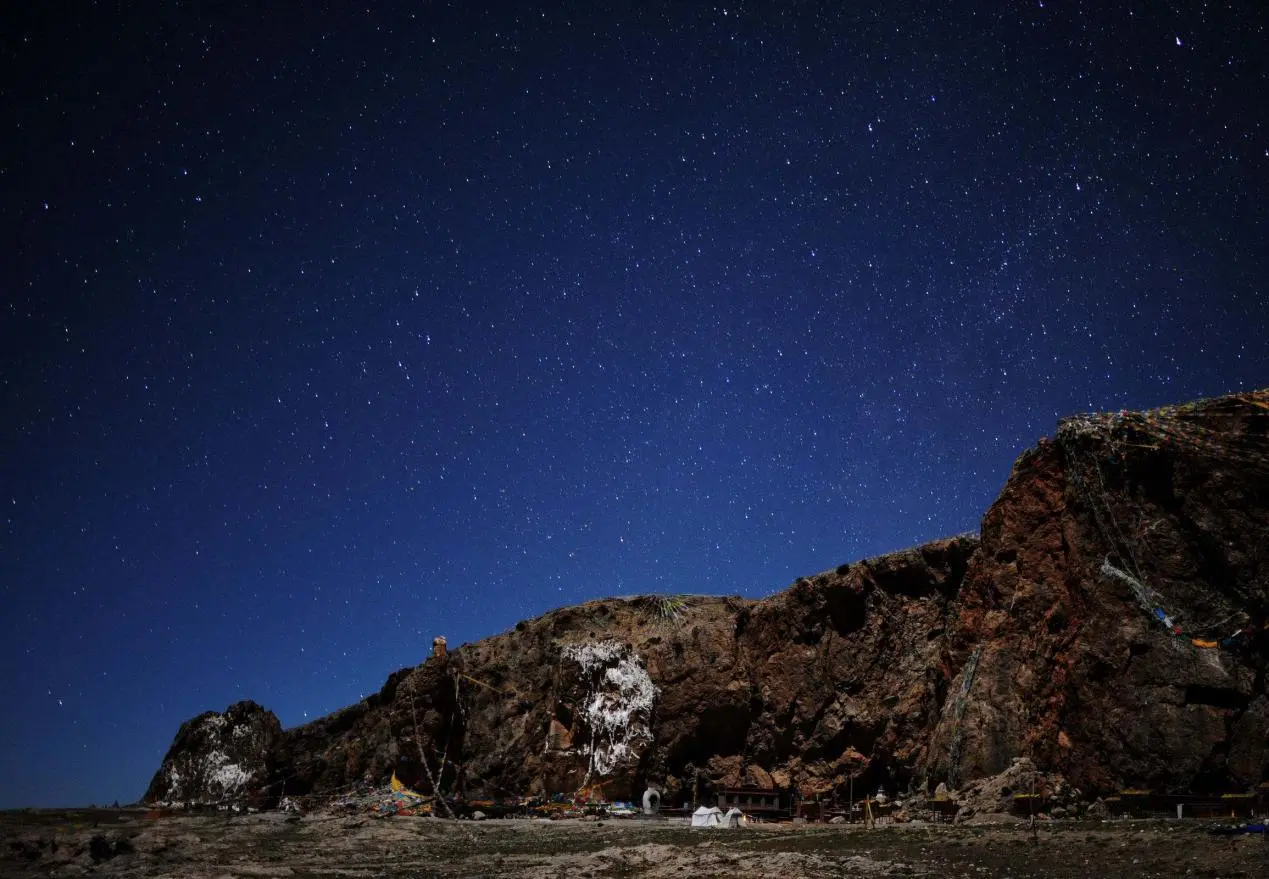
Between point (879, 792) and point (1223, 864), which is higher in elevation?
point (1223, 864)

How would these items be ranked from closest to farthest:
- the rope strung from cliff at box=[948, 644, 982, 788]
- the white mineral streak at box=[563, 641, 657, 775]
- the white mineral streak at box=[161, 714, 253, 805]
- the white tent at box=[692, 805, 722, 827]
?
the rope strung from cliff at box=[948, 644, 982, 788], the white tent at box=[692, 805, 722, 827], the white mineral streak at box=[563, 641, 657, 775], the white mineral streak at box=[161, 714, 253, 805]

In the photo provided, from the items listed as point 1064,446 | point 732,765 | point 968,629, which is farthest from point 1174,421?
point 732,765

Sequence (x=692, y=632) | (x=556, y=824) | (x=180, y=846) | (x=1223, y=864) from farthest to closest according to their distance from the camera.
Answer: (x=692, y=632) < (x=556, y=824) < (x=180, y=846) < (x=1223, y=864)

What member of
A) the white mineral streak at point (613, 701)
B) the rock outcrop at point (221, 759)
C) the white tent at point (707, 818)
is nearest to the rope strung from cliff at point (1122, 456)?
the white tent at point (707, 818)

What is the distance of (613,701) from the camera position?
162 feet

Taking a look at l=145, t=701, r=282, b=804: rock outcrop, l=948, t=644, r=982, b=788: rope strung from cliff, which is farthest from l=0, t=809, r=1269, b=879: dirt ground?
l=145, t=701, r=282, b=804: rock outcrop

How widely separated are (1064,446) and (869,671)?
17.0 metres

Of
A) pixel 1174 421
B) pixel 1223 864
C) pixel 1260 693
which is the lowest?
pixel 1223 864

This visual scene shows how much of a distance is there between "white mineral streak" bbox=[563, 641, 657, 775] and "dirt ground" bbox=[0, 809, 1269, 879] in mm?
11848

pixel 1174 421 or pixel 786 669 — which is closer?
pixel 1174 421

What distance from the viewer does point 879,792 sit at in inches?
1613

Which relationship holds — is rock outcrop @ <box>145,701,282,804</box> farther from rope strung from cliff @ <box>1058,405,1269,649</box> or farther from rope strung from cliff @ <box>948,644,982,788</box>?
rope strung from cliff @ <box>1058,405,1269,649</box>

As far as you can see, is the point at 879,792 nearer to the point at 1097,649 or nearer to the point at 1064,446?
the point at 1097,649

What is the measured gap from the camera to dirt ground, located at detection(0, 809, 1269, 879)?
18531mm
